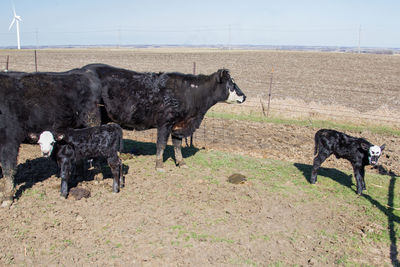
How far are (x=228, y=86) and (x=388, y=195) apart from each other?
4.84 m

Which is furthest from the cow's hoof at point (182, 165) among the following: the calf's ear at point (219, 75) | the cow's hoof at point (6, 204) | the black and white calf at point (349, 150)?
the cow's hoof at point (6, 204)

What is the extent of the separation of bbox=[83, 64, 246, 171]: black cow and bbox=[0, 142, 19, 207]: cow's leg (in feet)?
7.94

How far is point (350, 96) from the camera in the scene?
24062 millimetres

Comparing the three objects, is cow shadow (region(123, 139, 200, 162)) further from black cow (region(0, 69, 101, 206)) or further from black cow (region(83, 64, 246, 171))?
black cow (region(0, 69, 101, 206))

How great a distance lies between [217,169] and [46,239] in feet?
15.8

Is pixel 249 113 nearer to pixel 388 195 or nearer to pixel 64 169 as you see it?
pixel 388 195

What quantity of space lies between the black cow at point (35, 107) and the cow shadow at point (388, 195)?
596cm

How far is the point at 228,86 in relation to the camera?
395 inches

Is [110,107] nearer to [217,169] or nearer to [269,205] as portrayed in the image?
[217,169]

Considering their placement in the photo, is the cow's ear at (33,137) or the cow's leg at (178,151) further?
the cow's leg at (178,151)

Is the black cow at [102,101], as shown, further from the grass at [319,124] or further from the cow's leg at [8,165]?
the grass at [319,124]

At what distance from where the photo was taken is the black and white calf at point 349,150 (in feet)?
Answer: 27.8

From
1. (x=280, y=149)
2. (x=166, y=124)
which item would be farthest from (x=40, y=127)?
(x=280, y=149)

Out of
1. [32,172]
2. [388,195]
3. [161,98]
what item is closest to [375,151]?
[388,195]
